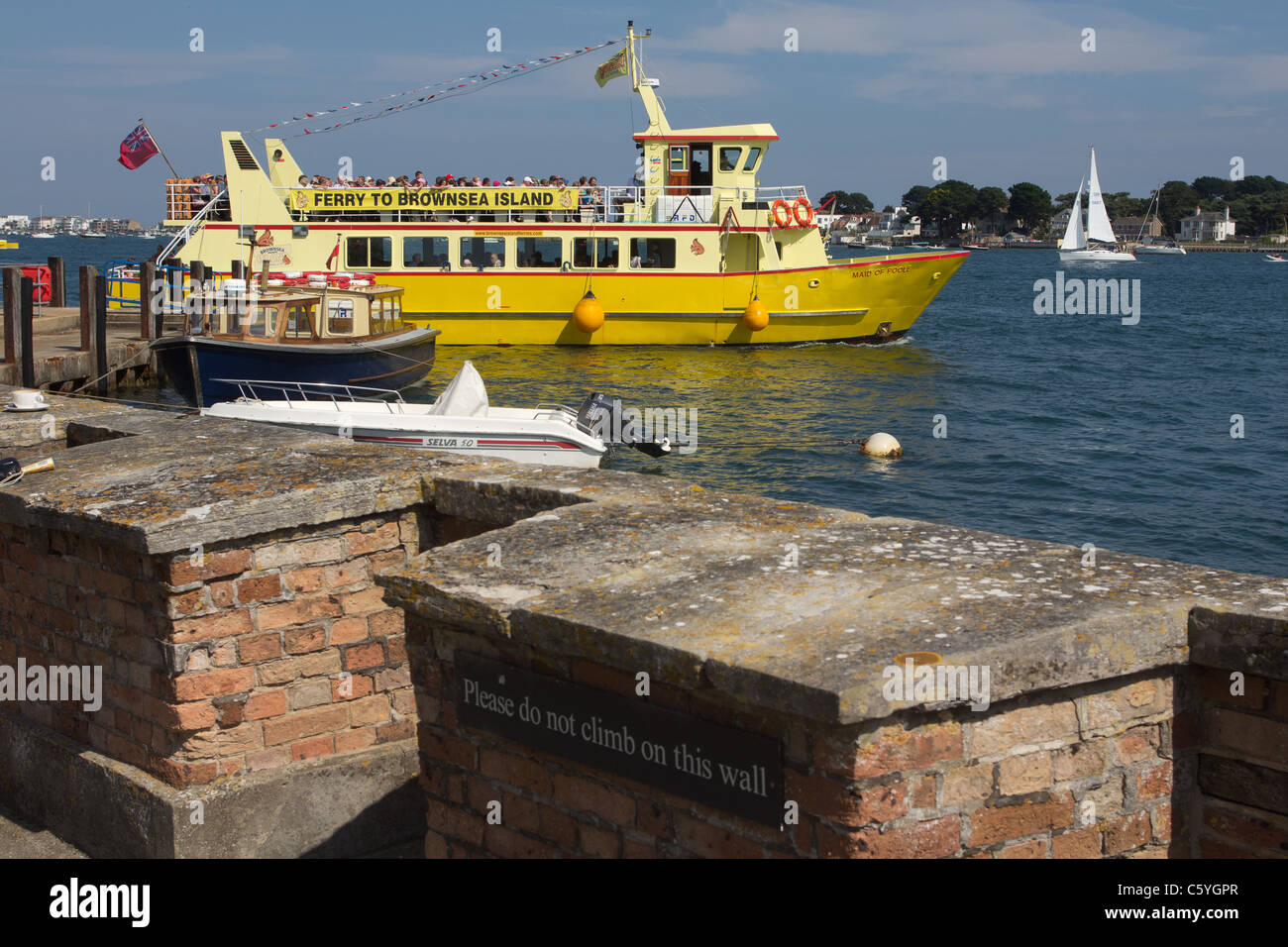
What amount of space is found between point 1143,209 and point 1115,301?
13335cm

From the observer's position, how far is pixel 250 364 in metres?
20.0

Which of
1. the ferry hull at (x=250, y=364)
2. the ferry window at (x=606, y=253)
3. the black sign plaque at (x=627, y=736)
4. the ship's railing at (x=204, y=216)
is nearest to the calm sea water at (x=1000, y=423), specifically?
the ferry window at (x=606, y=253)

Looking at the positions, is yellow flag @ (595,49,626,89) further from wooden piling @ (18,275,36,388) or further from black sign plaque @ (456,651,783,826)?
black sign plaque @ (456,651,783,826)

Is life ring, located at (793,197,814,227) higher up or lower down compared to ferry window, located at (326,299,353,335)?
higher up

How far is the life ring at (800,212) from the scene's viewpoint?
31.6 m

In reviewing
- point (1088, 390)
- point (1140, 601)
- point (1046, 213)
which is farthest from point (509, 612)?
point (1046, 213)

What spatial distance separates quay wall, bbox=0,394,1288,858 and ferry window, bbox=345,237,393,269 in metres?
27.2

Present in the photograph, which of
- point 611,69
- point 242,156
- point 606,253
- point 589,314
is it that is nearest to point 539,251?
point 606,253

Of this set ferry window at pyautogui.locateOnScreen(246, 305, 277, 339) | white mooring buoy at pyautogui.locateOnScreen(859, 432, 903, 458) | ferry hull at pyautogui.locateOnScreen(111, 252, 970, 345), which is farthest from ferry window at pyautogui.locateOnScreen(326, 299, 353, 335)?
A: ferry hull at pyautogui.locateOnScreen(111, 252, 970, 345)

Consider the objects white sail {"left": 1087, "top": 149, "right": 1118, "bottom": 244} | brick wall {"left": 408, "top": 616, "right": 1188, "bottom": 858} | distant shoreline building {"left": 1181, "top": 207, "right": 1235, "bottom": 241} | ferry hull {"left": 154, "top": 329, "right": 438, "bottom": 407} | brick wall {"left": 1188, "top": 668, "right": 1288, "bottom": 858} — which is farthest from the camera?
distant shoreline building {"left": 1181, "top": 207, "right": 1235, "bottom": 241}

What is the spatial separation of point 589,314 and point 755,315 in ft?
13.4

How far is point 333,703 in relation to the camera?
4938 millimetres

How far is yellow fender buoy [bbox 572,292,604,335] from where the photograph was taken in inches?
1233

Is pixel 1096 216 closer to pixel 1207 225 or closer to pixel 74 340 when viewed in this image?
pixel 1207 225
